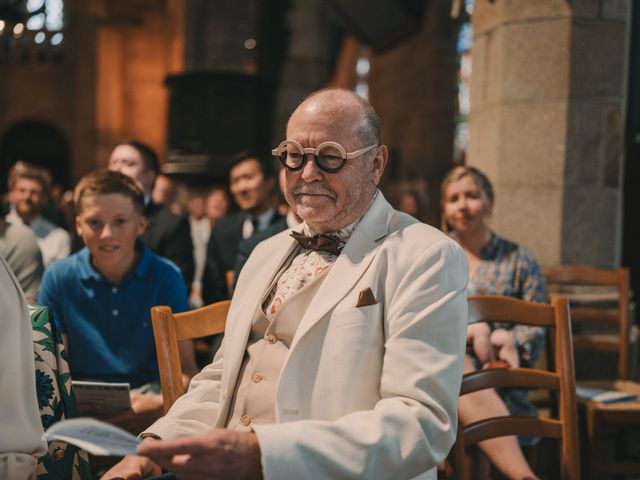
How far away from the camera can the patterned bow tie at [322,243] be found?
209cm

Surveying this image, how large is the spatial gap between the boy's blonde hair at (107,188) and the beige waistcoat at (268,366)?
117 centimetres

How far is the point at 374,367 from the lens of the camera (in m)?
1.83

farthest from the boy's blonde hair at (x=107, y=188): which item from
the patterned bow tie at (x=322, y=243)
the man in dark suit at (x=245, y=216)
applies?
the man in dark suit at (x=245, y=216)

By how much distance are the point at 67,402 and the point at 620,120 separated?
368 cm

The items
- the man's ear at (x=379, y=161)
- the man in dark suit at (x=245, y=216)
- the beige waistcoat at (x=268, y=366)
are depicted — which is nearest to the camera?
the beige waistcoat at (x=268, y=366)

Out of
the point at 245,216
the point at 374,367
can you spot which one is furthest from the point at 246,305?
the point at 245,216

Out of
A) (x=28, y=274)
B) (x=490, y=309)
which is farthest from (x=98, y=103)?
(x=490, y=309)

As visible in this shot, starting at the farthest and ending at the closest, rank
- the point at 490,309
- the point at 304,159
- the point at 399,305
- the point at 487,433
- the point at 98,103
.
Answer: the point at 98,103 < the point at 490,309 < the point at 487,433 < the point at 304,159 < the point at 399,305

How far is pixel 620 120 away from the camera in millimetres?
4508

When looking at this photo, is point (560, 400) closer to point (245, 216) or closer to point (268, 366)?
point (268, 366)

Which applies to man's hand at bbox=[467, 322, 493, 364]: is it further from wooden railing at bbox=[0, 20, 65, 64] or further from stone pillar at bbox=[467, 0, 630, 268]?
wooden railing at bbox=[0, 20, 65, 64]

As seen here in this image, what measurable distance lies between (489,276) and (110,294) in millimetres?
1727

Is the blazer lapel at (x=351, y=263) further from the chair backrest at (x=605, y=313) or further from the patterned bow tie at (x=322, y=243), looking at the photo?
the chair backrest at (x=605, y=313)

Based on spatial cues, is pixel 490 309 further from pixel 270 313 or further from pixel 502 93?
pixel 502 93
